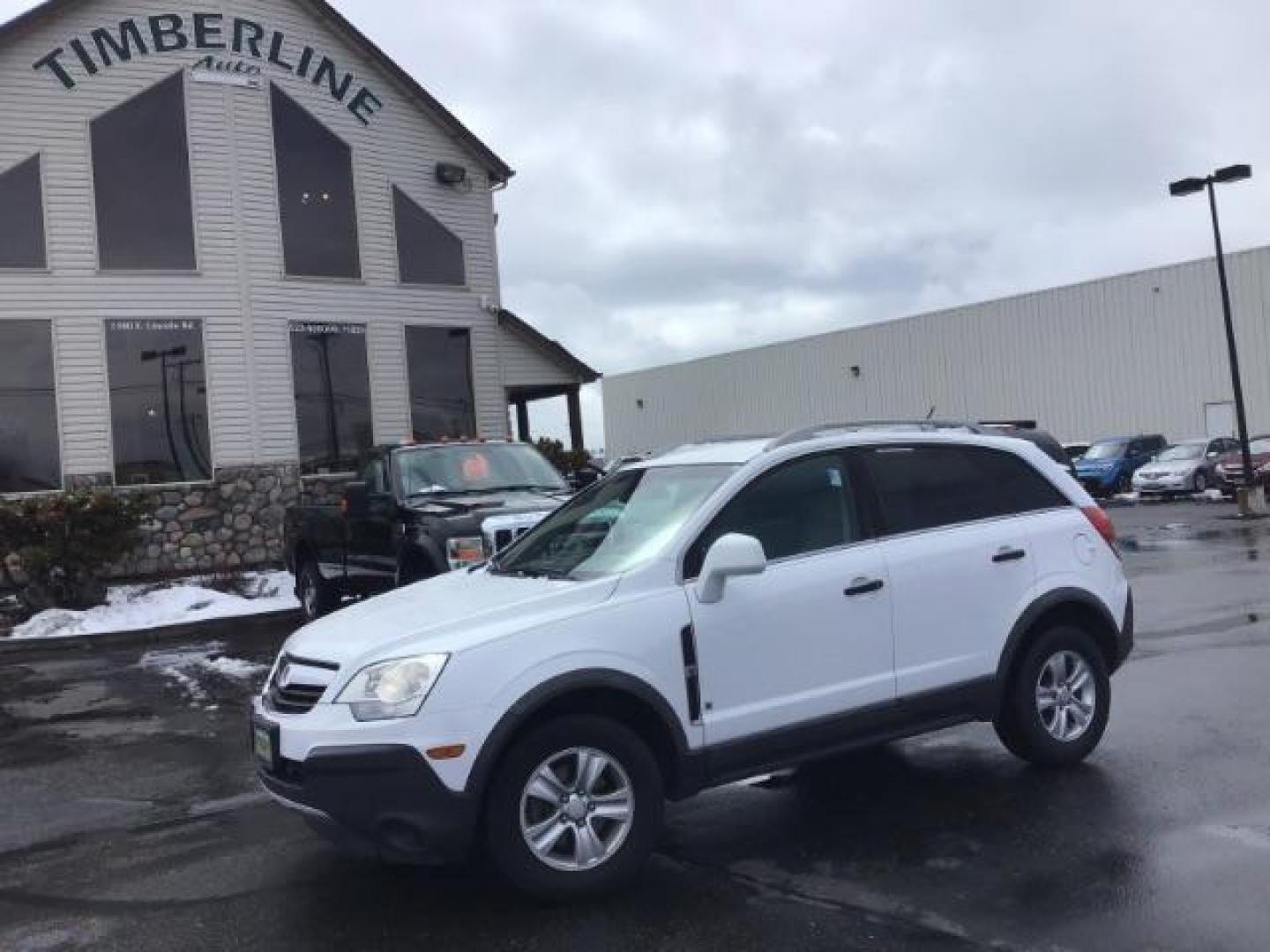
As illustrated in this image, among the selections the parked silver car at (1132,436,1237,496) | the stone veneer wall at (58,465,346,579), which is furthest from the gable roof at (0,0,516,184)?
the parked silver car at (1132,436,1237,496)

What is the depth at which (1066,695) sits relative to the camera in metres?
6.12

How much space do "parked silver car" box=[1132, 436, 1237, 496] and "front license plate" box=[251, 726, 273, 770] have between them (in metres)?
29.8

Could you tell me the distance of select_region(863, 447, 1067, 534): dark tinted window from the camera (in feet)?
19.0

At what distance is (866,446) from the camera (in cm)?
582

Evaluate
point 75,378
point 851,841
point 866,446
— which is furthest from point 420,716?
point 75,378

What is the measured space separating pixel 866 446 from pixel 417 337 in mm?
15298

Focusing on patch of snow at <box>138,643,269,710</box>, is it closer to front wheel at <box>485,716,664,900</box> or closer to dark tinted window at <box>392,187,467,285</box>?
front wheel at <box>485,716,664,900</box>

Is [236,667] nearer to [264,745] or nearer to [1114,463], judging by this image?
[264,745]

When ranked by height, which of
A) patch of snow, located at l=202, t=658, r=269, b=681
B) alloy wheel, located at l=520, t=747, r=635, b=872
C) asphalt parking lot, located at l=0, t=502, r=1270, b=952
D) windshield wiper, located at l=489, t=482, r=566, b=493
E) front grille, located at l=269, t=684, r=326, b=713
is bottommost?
asphalt parking lot, located at l=0, t=502, r=1270, b=952

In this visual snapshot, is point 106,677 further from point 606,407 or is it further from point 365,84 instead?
point 606,407

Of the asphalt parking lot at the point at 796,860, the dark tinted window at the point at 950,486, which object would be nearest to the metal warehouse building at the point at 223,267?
the asphalt parking lot at the point at 796,860

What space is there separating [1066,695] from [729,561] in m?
2.25

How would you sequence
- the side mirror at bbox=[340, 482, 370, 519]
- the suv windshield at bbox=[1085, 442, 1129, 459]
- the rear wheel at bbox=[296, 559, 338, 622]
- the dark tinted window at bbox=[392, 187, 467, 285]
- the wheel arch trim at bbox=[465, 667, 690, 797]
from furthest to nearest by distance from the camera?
1. the suv windshield at bbox=[1085, 442, 1129, 459]
2. the dark tinted window at bbox=[392, 187, 467, 285]
3. the rear wheel at bbox=[296, 559, 338, 622]
4. the side mirror at bbox=[340, 482, 370, 519]
5. the wheel arch trim at bbox=[465, 667, 690, 797]

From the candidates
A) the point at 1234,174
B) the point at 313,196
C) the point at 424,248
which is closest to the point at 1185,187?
the point at 1234,174
